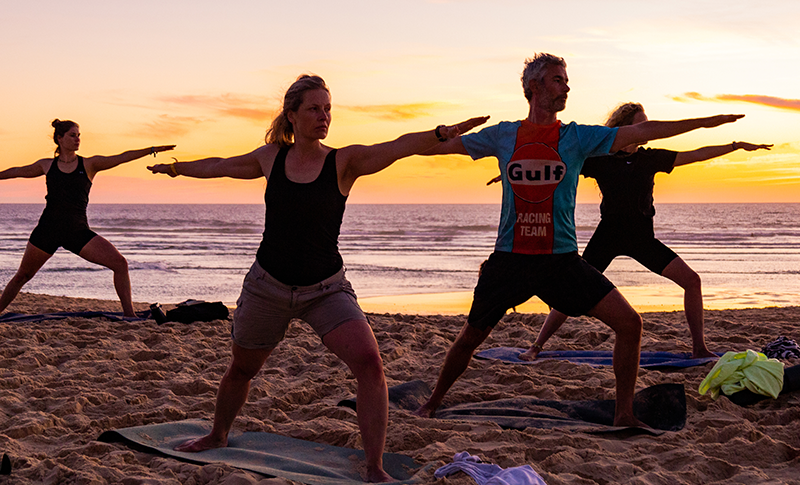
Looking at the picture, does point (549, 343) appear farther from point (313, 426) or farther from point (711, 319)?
point (313, 426)

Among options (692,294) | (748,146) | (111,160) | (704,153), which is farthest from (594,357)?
(111,160)

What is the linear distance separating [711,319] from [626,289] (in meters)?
5.05

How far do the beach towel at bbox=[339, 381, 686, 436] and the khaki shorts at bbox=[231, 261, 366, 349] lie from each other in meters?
1.48

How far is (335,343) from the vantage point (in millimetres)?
3307

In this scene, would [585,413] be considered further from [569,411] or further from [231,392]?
[231,392]

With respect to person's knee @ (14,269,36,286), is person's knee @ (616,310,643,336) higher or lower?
higher

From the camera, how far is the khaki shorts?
336cm

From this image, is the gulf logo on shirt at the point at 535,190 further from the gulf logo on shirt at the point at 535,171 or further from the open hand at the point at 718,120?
the open hand at the point at 718,120

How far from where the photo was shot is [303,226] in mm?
3361

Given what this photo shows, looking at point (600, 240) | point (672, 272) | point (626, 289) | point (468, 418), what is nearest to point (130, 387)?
point (468, 418)

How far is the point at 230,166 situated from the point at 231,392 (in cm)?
122

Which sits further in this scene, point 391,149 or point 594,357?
point 594,357

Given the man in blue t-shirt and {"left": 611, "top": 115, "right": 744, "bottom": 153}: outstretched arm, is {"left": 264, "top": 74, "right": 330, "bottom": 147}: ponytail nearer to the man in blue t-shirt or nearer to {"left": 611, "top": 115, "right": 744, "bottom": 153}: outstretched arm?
the man in blue t-shirt

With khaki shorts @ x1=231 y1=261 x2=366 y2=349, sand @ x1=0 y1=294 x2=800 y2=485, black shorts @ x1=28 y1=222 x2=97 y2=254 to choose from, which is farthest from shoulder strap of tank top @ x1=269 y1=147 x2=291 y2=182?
black shorts @ x1=28 y1=222 x2=97 y2=254
